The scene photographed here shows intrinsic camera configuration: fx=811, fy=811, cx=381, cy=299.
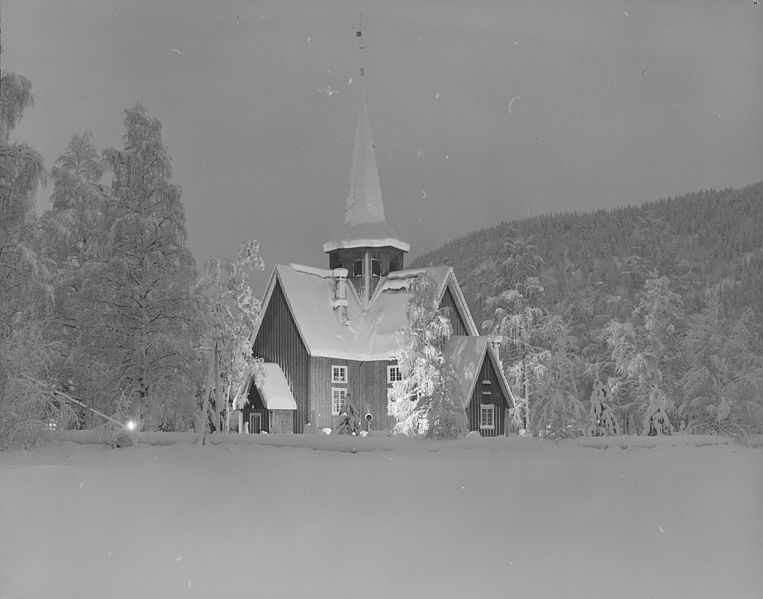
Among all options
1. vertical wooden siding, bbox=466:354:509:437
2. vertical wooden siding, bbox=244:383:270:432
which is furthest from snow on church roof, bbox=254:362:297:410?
vertical wooden siding, bbox=466:354:509:437

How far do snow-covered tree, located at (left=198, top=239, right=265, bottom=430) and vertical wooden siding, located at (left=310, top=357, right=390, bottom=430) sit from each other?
3.58 meters

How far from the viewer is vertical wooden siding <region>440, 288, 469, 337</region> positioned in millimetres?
42125

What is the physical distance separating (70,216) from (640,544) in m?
21.1

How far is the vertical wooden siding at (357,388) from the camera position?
3994cm

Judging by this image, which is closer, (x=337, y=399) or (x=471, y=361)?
(x=471, y=361)

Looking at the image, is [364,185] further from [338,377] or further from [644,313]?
[644,313]

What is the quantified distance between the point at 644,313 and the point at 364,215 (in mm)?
16377

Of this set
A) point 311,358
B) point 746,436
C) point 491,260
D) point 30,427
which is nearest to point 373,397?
point 311,358

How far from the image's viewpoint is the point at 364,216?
144 ft

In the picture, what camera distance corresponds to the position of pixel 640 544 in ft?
38.5

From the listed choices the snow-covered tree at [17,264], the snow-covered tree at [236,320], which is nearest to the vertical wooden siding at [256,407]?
the snow-covered tree at [236,320]

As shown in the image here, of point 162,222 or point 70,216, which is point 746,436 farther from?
point 70,216

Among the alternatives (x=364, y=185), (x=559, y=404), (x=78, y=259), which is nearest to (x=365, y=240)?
(x=364, y=185)

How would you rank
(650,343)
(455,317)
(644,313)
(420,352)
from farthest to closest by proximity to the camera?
1. (455,317)
2. (644,313)
3. (650,343)
4. (420,352)
